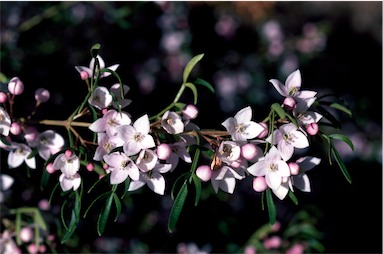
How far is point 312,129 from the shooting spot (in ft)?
4.12

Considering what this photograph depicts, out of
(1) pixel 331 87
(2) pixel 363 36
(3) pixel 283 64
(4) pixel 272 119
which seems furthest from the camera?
(2) pixel 363 36

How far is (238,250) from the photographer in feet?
7.70

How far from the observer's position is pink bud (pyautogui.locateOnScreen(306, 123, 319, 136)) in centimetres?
125

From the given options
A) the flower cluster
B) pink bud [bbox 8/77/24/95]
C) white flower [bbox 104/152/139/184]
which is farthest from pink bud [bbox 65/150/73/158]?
pink bud [bbox 8/77/24/95]

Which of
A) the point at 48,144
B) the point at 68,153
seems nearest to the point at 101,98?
the point at 68,153

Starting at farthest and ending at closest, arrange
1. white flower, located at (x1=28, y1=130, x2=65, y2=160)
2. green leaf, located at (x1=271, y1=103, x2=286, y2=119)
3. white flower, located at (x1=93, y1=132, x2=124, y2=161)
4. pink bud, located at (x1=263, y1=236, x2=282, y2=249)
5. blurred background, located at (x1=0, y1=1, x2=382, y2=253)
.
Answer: blurred background, located at (x1=0, y1=1, x2=382, y2=253) < pink bud, located at (x1=263, y1=236, x2=282, y2=249) < white flower, located at (x1=28, y1=130, x2=65, y2=160) < white flower, located at (x1=93, y1=132, x2=124, y2=161) < green leaf, located at (x1=271, y1=103, x2=286, y2=119)

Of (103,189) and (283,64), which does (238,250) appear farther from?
(283,64)

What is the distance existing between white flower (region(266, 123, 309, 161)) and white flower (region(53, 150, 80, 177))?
18.6 inches

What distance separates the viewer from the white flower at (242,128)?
4.07 ft

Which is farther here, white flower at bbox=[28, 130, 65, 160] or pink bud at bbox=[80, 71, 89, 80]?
white flower at bbox=[28, 130, 65, 160]

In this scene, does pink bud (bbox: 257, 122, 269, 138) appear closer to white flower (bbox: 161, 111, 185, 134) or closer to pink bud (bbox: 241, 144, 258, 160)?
pink bud (bbox: 241, 144, 258, 160)

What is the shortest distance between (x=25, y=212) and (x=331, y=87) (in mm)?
3131

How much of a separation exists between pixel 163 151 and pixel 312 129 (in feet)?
1.15

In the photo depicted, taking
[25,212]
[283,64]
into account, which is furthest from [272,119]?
[283,64]
